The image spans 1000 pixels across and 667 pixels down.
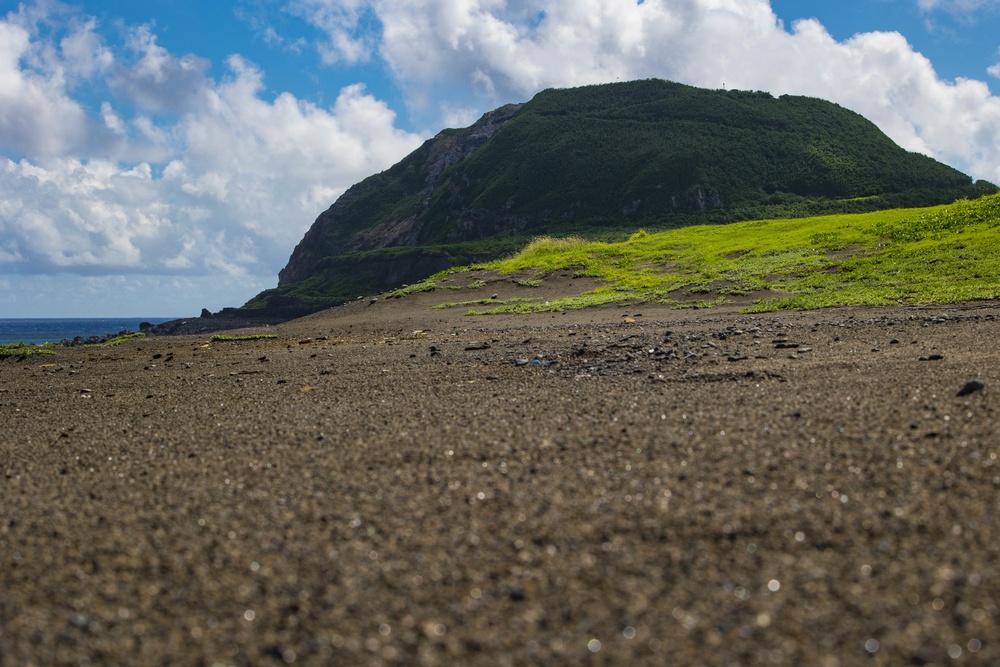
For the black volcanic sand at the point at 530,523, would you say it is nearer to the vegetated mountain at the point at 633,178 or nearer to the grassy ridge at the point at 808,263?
the grassy ridge at the point at 808,263

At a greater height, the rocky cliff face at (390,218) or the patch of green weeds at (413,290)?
the rocky cliff face at (390,218)

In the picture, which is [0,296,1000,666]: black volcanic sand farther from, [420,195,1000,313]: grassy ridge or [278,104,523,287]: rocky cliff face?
[278,104,523,287]: rocky cliff face

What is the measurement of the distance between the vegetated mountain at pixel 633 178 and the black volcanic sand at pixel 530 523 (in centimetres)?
7389

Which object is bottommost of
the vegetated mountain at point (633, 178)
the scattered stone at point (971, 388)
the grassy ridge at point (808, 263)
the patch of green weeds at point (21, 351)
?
the scattered stone at point (971, 388)

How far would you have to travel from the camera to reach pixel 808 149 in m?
106

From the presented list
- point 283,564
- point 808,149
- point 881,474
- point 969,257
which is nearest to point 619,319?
point 969,257

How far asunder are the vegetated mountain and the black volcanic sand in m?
73.9

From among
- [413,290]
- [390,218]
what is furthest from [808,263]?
[390,218]

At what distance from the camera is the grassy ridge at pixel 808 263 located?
22141 mm

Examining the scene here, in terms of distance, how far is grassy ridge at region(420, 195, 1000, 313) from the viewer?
72.6ft

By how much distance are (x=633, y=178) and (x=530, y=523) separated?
350 ft

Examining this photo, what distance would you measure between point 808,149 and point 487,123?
85.9 meters

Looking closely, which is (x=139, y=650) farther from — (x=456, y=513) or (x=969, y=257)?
(x=969, y=257)

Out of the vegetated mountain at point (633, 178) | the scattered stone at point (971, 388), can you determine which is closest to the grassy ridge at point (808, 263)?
the scattered stone at point (971, 388)
